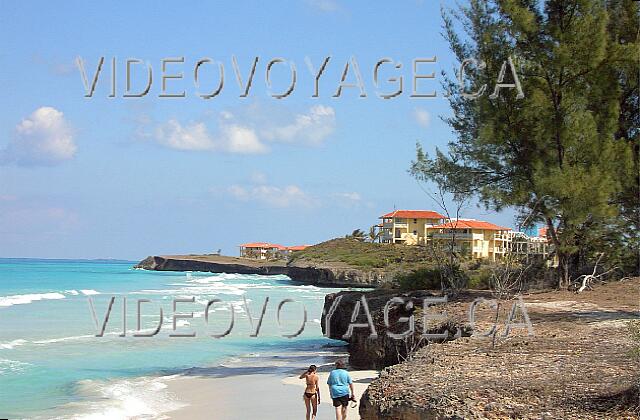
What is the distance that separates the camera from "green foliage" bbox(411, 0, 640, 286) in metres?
20.2

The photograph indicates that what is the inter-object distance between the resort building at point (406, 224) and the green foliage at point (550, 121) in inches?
2686

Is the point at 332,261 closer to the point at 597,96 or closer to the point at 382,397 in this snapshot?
the point at 597,96

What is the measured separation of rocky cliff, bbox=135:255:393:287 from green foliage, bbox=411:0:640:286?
55.7ft

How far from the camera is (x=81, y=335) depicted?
108 ft

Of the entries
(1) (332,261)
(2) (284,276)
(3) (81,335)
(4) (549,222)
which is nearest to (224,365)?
(4) (549,222)

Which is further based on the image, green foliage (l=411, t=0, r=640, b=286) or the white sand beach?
green foliage (l=411, t=0, r=640, b=286)

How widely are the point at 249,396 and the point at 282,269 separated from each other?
95.3 m

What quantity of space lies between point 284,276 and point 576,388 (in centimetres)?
10198

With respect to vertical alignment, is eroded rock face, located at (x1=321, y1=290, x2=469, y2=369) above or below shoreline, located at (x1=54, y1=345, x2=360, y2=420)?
above

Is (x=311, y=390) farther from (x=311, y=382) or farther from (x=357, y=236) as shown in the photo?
(x=357, y=236)

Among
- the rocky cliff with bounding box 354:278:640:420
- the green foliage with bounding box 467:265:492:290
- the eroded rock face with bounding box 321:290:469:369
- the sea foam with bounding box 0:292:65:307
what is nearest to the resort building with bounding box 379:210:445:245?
the sea foam with bounding box 0:292:65:307

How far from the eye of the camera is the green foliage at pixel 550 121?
20.2 metres

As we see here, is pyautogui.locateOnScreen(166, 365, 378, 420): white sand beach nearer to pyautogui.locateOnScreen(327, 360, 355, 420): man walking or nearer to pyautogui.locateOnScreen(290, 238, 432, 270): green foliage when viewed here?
pyautogui.locateOnScreen(327, 360, 355, 420): man walking

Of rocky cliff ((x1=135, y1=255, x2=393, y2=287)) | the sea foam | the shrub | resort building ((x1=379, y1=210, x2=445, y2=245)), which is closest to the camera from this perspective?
the shrub
